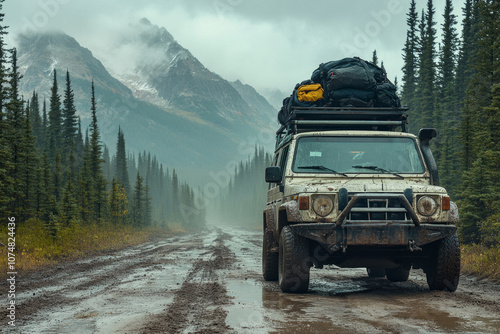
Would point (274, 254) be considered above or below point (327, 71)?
below

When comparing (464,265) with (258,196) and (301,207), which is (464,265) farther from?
(258,196)

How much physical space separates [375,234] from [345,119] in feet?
9.78

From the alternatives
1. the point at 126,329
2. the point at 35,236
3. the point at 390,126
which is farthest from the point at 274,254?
the point at 35,236

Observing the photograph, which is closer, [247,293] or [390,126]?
[247,293]

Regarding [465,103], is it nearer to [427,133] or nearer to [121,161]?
[427,133]

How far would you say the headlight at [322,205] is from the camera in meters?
7.67

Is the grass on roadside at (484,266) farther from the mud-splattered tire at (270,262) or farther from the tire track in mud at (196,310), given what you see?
the tire track in mud at (196,310)

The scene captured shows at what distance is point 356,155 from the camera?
8.88 metres

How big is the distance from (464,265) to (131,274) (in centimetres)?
790

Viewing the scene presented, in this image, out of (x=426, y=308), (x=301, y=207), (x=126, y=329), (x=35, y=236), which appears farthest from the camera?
(x=35, y=236)

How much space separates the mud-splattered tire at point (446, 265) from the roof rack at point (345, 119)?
2.65 m

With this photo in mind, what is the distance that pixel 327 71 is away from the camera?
10.1 m

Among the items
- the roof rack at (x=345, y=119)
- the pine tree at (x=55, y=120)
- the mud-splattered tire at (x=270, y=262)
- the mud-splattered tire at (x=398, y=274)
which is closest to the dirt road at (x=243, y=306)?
the mud-splattered tire at (x=398, y=274)

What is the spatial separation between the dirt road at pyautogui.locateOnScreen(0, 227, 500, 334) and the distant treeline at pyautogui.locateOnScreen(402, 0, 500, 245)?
6.93m
